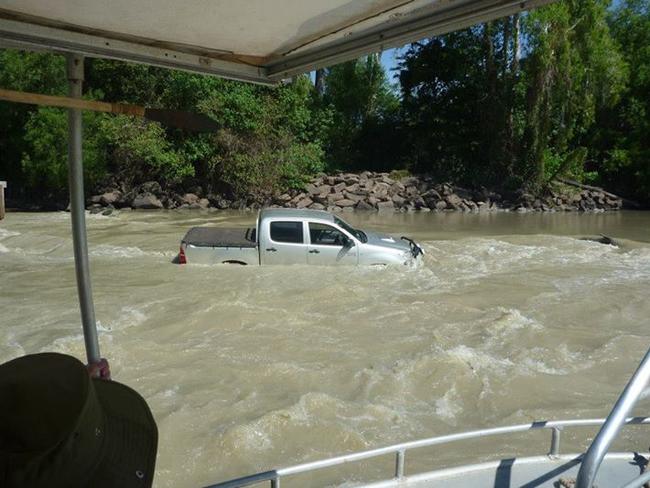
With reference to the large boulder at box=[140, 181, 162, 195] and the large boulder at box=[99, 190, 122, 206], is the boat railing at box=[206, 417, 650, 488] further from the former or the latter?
the large boulder at box=[140, 181, 162, 195]

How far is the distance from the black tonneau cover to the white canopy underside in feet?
26.3

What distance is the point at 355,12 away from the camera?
2.49m

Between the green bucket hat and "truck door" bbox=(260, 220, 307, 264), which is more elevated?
the green bucket hat

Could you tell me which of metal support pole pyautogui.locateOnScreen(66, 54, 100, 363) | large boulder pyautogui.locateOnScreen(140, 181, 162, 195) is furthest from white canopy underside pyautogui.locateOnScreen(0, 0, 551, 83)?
large boulder pyautogui.locateOnScreen(140, 181, 162, 195)

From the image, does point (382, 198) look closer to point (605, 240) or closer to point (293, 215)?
point (605, 240)

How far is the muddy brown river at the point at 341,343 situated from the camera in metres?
5.41

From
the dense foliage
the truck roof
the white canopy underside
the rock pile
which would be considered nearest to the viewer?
the white canopy underside

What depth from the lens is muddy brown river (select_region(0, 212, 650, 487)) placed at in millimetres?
5406

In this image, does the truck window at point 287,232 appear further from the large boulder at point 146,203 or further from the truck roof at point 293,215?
the large boulder at point 146,203

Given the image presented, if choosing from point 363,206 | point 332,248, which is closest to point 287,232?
point 332,248

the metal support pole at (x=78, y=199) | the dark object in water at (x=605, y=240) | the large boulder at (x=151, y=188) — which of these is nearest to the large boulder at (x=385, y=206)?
the large boulder at (x=151, y=188)

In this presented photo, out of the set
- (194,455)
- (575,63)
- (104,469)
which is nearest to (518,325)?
(194,455)

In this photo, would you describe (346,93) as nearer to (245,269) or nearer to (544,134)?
(544,134)

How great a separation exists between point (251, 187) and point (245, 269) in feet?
58.0
